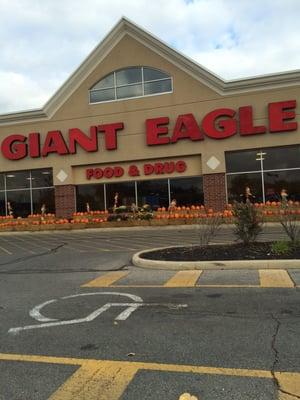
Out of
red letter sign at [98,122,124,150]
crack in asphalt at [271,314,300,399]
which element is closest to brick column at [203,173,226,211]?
red letter sign at [98,122,124,150]

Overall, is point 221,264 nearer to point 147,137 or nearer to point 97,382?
point 97,382

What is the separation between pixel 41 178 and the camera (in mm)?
26594

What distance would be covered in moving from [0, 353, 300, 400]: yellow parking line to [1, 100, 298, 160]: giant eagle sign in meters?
18.4

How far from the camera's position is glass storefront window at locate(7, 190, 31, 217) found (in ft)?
89.0

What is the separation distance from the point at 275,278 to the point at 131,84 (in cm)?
1729

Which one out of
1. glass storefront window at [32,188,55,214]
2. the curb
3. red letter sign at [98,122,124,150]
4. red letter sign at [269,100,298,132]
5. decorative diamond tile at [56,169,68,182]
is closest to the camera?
the curb

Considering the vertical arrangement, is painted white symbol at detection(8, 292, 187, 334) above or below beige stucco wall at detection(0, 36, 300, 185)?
→ below

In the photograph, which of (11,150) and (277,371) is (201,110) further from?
(277,371)

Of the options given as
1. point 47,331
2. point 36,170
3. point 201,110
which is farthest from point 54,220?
point 47,331

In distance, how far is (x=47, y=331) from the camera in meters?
6.40

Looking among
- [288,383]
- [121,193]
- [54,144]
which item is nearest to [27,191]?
[54,144]

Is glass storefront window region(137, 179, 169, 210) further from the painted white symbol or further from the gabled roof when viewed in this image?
the painted white symbol

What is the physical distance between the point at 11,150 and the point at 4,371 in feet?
75.2

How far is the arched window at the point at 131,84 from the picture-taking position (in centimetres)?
2408
